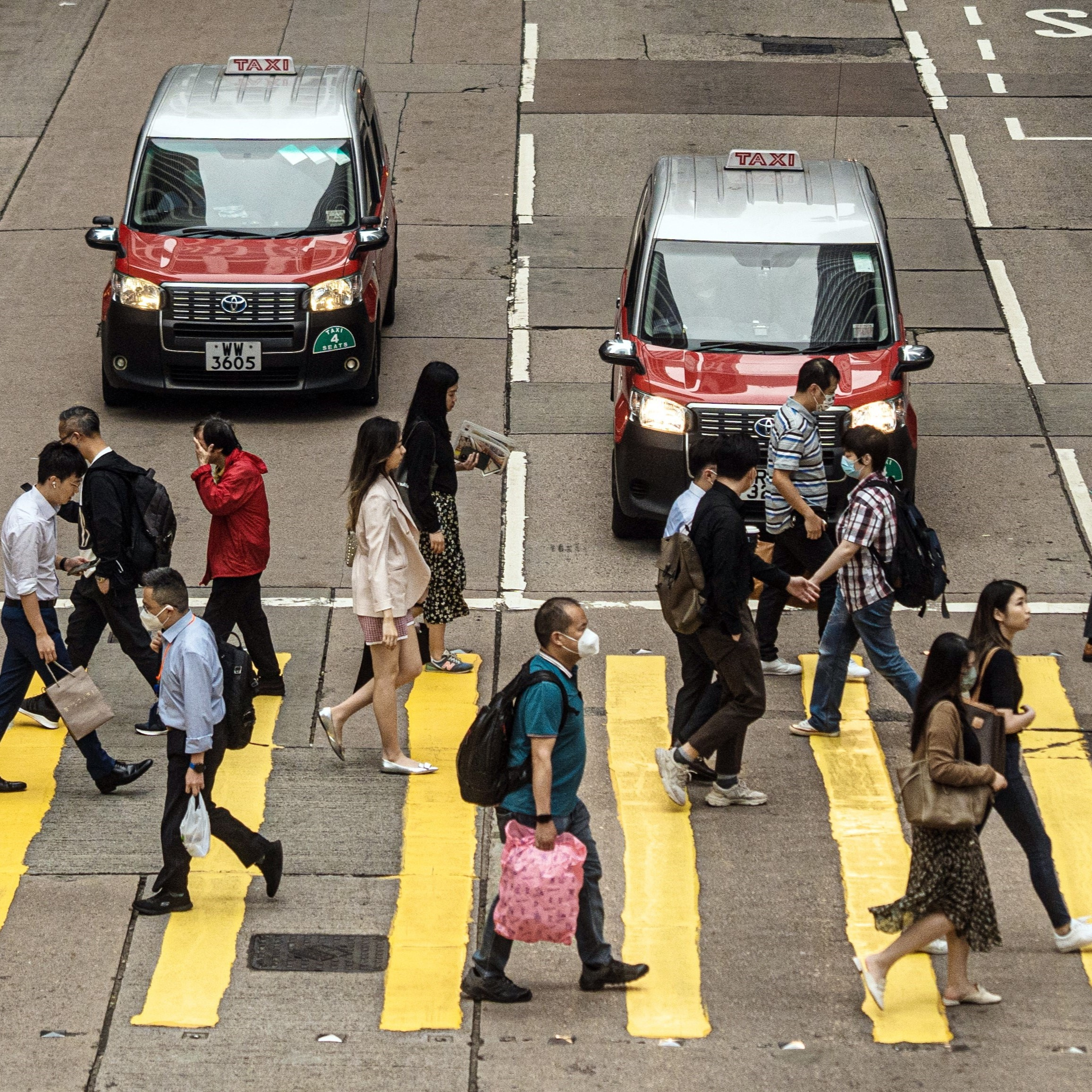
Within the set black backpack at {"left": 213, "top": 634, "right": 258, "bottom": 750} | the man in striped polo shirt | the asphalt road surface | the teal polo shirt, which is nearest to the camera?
the teal polo shirt

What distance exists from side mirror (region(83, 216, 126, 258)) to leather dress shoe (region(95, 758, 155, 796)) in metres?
5.94

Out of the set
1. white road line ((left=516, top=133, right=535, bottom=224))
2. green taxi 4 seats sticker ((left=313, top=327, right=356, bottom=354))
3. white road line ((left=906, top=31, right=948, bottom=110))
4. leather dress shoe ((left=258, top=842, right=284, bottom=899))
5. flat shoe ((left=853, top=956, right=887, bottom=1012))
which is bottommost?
white road line ((left=516, top=133, right=535, bottom=224))

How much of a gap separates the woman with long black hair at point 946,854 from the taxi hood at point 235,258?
8.15 m

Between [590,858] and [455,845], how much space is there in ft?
5.06

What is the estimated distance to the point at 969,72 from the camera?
22.7m

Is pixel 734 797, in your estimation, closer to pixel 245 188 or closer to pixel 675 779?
pixel 675 779

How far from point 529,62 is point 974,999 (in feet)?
59.0

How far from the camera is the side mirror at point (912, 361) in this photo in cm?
1199

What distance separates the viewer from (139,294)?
13922 millimetres

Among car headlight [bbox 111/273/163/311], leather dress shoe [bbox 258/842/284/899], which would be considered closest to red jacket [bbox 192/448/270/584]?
leather dress shoe [bbox 258/842/284/899]

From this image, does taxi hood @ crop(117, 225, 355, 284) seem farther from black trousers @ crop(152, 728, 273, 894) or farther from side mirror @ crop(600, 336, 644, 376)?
black trousers @ crop(152, 728, 273, 894)

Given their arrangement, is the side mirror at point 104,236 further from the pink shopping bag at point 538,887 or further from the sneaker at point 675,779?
the pink shopping bag at point 538,887

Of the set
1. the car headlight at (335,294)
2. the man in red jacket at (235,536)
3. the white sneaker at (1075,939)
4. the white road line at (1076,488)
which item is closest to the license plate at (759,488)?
the white road line at (1076,488)

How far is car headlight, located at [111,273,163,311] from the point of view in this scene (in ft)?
45.5
